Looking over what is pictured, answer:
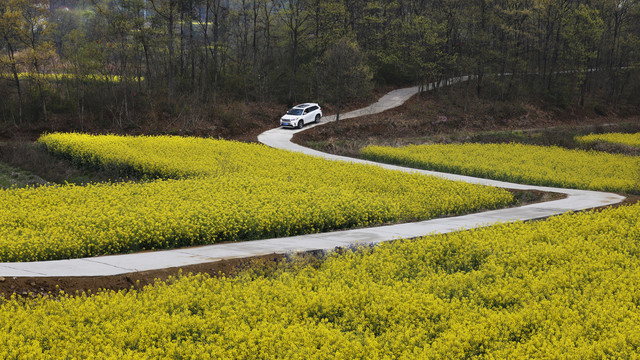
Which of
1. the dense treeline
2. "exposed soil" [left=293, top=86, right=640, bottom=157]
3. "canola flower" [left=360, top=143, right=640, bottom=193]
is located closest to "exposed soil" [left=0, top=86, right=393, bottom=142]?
the dense treeline

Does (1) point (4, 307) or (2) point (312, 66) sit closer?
(1) point (4, 307)

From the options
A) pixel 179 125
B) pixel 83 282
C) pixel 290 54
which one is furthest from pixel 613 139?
pixel 83 282

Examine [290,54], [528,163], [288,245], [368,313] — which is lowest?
[528,163]

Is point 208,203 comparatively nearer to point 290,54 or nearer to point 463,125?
point 463,125

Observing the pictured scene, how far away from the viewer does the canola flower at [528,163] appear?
20.5 m

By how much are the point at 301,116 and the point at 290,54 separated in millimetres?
14857

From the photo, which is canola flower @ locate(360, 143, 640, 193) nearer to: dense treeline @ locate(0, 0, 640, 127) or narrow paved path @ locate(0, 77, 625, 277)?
narrow paved path @ locate(0, 77, 625, 277)

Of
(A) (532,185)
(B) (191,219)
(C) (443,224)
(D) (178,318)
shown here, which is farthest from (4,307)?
(A) (532,185)

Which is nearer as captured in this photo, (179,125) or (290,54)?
(179,125)

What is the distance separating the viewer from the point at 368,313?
23.1ft

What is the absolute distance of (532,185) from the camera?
20.1 meters

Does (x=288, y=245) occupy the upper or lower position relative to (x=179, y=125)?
lower

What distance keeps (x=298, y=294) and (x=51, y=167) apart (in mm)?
18010

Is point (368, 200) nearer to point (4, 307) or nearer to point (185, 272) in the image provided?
point (185, 272)
